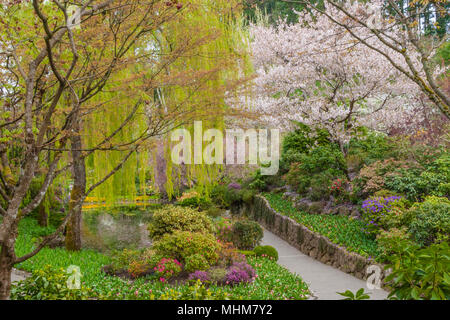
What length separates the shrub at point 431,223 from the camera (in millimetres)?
6543

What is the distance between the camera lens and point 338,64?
1145cm

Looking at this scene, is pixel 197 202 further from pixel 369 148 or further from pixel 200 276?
pixel 200 276

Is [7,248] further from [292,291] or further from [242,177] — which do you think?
[242,177]

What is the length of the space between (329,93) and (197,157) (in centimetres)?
540

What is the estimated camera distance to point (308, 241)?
9.70m

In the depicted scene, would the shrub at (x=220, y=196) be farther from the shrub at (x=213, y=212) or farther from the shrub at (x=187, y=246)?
the shrub at (x=187, y=246)

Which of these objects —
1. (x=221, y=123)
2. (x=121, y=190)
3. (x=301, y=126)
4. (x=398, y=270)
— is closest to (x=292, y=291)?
(x=398, y=270)

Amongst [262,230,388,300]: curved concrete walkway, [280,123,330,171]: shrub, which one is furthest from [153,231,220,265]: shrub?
[280,123,330,171]: shrub

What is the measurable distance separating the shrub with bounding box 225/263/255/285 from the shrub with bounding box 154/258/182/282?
35.4 inches

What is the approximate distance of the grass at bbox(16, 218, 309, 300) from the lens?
5.85 metres

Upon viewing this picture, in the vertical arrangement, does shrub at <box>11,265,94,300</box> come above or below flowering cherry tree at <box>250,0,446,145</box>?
below

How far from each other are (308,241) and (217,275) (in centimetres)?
389

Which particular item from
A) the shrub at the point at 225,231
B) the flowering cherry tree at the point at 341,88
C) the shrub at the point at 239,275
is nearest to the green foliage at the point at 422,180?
the flowering cherry tree at the point at 341,88

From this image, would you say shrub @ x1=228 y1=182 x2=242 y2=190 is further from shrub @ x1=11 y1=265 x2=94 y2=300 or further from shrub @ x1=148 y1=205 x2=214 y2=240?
shrub @ x1=11 y1=265 x2=94 y2=300
